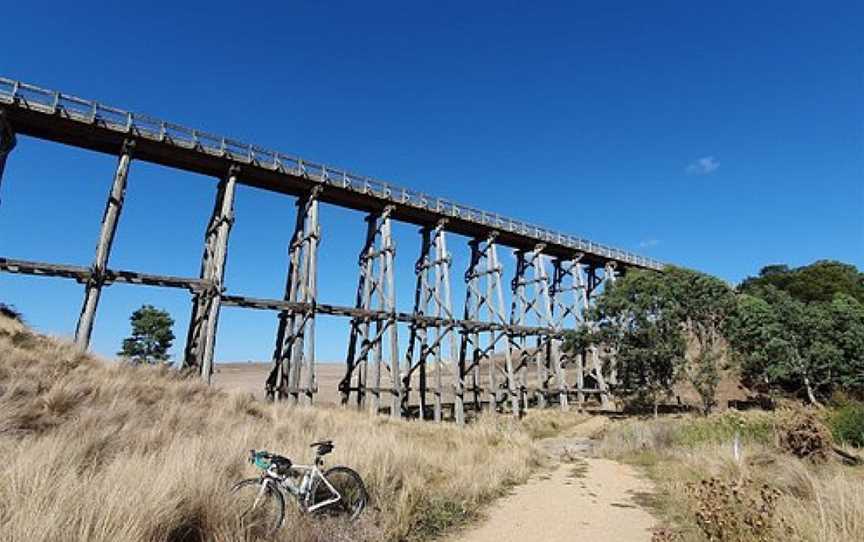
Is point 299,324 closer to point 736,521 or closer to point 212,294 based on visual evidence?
point 212,294

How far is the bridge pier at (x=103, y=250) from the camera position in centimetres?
1363

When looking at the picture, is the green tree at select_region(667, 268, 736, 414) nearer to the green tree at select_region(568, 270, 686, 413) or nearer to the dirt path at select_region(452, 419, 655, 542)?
the green tree at select_region(568, 270, 686, 413)

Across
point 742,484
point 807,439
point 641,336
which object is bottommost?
point 742,484

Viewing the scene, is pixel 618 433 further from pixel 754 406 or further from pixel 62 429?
pixel 754 406

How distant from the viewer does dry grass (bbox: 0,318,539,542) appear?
3.57m

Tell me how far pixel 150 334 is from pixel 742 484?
138 feet

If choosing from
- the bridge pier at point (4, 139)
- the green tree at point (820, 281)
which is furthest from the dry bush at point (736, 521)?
the green tree at point (820, 281)

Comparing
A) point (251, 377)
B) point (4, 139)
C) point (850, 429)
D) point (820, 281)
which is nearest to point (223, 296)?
point (4, 139)

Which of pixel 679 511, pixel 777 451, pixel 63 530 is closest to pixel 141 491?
pixel 63 530

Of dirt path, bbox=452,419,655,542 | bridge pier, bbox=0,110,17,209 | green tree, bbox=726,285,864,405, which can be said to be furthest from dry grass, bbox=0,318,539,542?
green tree, bbox=726,285,864,405

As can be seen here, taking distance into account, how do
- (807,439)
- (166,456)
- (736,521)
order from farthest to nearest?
1. (807,439)
2. (166,456)
3. (736,521)

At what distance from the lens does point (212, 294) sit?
Answer: 53.8 ft

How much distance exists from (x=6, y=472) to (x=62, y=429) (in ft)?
10.9

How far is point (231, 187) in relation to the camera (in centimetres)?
1769
